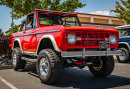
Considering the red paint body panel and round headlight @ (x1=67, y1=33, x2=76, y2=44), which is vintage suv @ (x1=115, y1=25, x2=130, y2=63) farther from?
round headlight @ (x1=67, y1=33, x2=76, y2=44)

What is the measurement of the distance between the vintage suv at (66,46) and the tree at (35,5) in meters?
10.0

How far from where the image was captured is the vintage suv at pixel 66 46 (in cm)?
470

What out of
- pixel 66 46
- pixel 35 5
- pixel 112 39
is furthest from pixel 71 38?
pixel 35 5

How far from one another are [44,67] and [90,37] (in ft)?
5.05

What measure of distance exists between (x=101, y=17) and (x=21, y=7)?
3483 cm

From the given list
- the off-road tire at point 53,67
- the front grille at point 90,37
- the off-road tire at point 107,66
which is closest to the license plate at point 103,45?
the front grille at point 90,37

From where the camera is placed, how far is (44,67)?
5176 millimetres

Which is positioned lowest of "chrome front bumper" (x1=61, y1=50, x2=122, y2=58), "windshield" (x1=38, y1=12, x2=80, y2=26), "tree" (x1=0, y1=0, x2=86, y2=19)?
"chrome front bumper" (x1=61, y1=50, x2=122, y2=58)

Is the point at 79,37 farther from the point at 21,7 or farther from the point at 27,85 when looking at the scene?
the point at 21,7

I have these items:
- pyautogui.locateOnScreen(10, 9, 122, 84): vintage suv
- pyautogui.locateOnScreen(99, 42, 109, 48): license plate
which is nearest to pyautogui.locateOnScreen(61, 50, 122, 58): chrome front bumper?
pyautogui.locateOnScreen(10, 9, 122, 84): vintage suv

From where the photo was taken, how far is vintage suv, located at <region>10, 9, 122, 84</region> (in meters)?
4.70

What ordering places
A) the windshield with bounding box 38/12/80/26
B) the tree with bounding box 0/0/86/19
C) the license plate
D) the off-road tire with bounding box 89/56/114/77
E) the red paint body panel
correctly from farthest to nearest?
1. the tree with bounding box 0/0/86/19
2. the windshield with bounding box 38/12/80/26
3. the off-road tire with bounding box 89/56/114/77
4. the license plate
5. the red paint body panel

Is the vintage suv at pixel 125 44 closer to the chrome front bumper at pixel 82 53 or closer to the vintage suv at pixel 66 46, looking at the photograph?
the vintage suv at pixel 66 46

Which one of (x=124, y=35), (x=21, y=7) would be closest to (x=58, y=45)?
(x=124, y=35)
